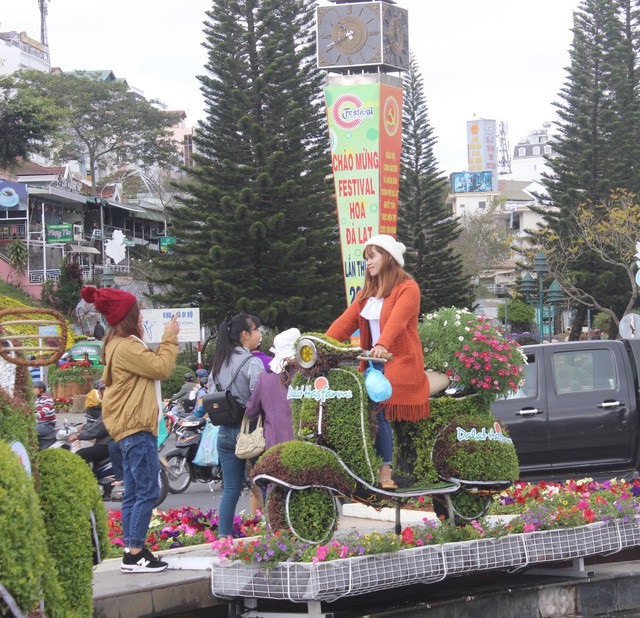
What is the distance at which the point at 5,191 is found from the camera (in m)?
44.5

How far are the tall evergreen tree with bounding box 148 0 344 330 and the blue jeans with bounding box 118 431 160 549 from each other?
2569cm

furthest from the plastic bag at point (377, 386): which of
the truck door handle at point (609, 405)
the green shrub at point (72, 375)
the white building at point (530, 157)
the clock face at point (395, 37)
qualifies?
the white building at point (530, 157)

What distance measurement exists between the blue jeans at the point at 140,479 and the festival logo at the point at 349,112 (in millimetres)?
19517

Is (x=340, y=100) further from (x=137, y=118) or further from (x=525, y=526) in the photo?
(x=137, y=118)

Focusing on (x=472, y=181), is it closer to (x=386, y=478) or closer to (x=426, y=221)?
(x=426, y=221)

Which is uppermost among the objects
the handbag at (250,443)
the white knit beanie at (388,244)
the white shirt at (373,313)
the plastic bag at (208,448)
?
the white knit beanie at (388,244)

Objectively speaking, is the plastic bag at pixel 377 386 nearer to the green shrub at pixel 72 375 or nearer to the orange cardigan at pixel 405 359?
the orange cardigan at pixel 405 359

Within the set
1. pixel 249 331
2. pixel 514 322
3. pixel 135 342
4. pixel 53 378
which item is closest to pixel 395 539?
pixel 135 342

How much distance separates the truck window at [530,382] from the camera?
9.62 meters

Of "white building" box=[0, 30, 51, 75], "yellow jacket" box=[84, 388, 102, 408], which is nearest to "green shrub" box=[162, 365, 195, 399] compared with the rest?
"yellow jacket" box=[84, 388, 102, 408]

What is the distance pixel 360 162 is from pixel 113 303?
19145 millimetres

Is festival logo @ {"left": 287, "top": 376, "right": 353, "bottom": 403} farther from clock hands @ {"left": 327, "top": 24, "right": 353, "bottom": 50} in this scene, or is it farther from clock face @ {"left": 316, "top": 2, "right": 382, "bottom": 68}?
clock hands @ {"left": 327, "top": 24, "right": 353, "bottom": 50}

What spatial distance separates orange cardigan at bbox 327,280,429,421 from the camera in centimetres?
600

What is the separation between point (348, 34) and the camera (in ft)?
91.9
